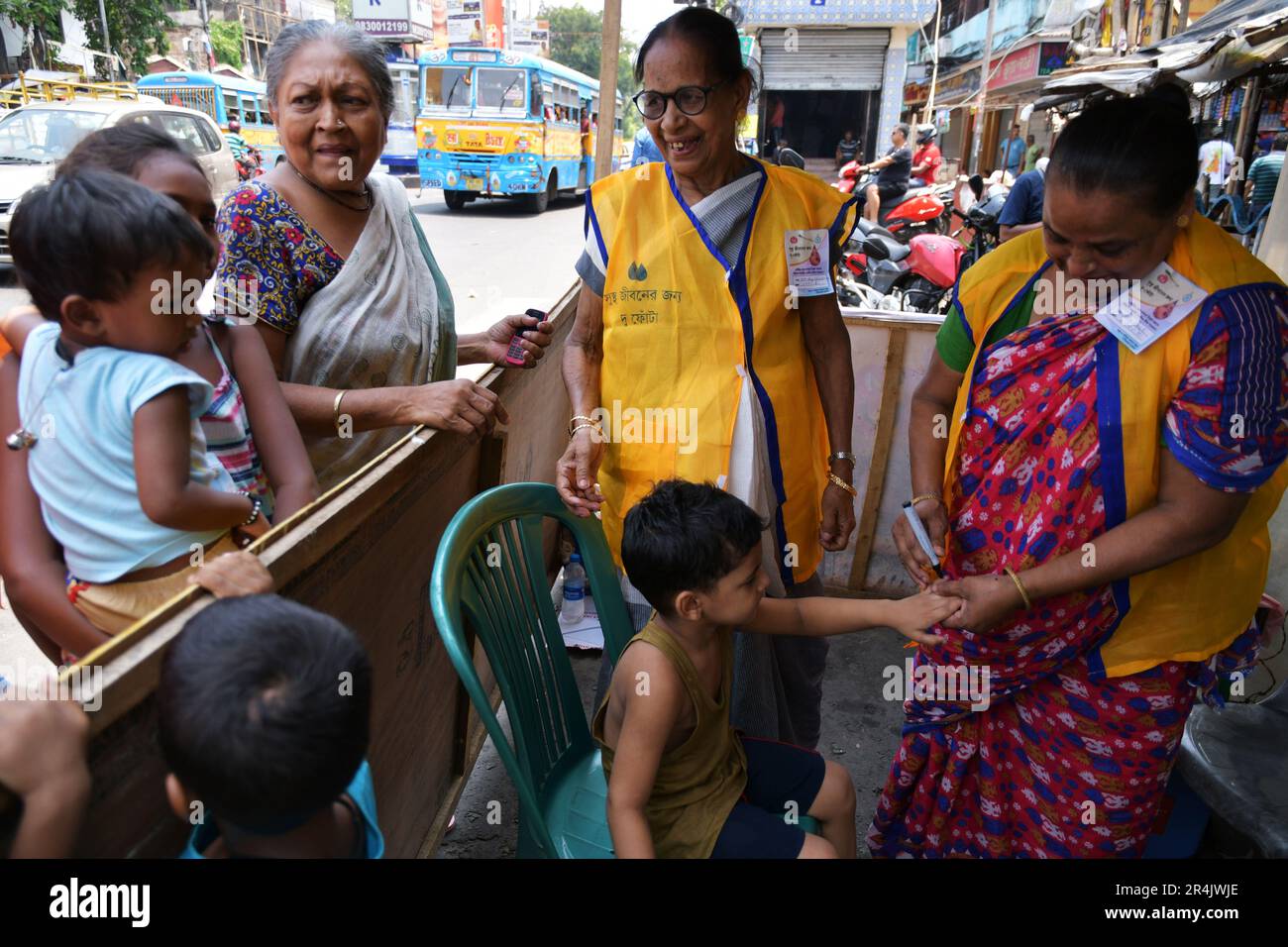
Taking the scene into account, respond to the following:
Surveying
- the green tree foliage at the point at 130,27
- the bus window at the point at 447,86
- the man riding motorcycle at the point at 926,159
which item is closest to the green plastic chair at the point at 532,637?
the man riding motorcycle at the point at 926,159

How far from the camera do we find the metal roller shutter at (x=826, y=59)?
59.5 ft

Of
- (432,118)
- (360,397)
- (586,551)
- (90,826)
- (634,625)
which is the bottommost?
(634,625)

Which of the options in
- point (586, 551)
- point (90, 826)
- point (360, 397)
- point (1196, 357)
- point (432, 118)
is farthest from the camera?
point (432, 118)

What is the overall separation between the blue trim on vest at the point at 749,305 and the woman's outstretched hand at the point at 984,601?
43 cm

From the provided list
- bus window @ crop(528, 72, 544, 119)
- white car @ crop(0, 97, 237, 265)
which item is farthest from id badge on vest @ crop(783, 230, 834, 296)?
bus window @ crop(528, 72, 544, 119)

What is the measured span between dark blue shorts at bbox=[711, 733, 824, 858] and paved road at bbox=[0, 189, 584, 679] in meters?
2.51

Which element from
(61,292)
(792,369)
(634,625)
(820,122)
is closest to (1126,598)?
(792,369)

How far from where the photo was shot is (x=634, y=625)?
197 centimetres

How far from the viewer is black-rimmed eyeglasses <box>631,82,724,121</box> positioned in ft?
5.50

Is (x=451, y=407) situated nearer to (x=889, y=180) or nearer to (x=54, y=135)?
(x=889, y=180)

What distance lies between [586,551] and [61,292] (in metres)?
1.04

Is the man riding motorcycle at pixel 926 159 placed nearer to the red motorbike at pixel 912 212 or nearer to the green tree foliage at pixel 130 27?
the red motorbike at pixel 912 212
